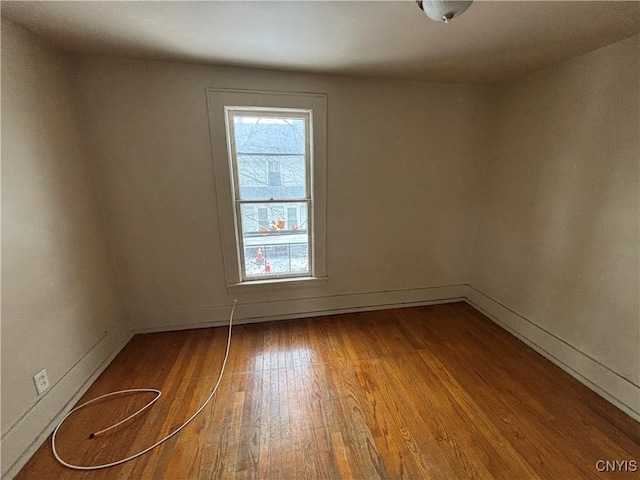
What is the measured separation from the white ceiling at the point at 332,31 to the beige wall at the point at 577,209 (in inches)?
10.5

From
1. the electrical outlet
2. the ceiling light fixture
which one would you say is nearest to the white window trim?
the electrical outlet

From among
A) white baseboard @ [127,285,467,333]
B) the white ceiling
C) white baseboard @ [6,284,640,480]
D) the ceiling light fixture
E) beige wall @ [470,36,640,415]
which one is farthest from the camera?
white baseboard @ [127,285,467,333]

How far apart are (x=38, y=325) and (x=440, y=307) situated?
3.19m

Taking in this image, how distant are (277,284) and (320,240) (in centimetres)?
58

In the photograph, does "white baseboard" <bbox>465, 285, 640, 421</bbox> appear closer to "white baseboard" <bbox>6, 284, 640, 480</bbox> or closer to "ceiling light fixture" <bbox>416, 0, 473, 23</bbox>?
"white baseboard" <bbox>6, 284, 640, 480</bbox>

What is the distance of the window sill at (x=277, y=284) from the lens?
8.34 feet

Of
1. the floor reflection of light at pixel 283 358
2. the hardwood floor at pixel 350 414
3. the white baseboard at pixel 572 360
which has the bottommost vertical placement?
the hardwood floor at pixel 350 414

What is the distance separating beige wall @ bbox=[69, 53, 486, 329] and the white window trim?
64 mm

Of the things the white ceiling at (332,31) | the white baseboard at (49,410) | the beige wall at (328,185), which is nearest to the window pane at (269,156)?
the beige wall at (328,185)

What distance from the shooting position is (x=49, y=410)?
61.4 inches

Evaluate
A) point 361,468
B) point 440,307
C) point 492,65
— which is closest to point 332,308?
point 440,307

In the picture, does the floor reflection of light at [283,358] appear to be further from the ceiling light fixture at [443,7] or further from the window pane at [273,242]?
the ceiling light fixture at [443,7]

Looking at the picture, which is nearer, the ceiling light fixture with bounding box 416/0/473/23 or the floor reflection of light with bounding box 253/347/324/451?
the ceiling light fixture with bounding box 416/0/473/23

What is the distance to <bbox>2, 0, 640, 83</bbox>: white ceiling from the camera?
1.32m
